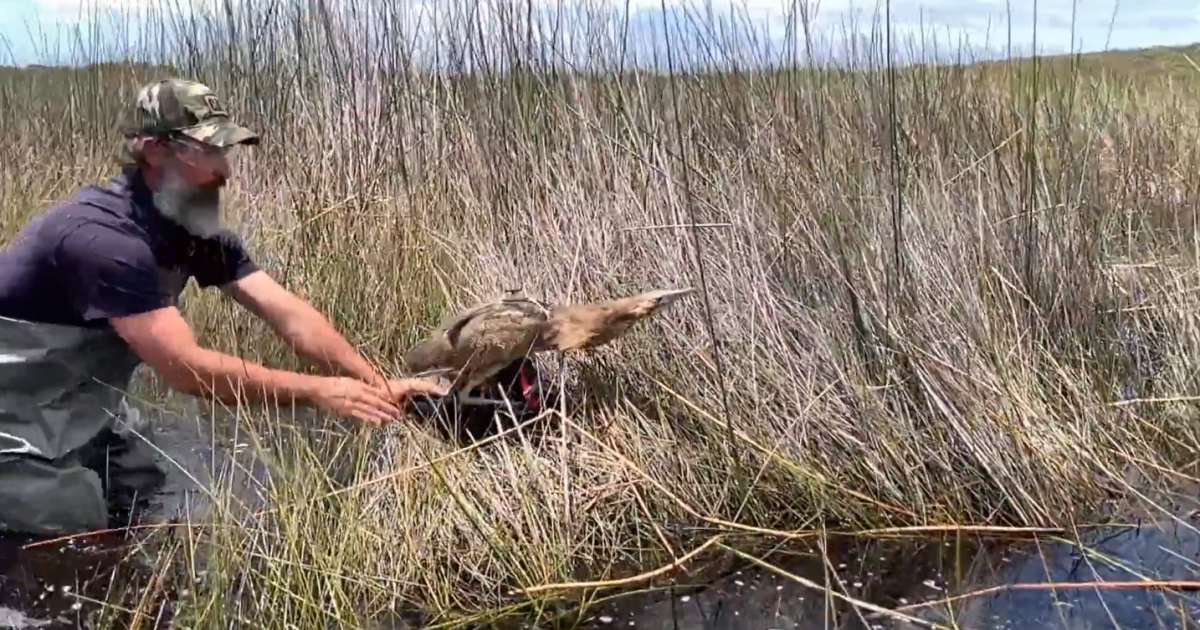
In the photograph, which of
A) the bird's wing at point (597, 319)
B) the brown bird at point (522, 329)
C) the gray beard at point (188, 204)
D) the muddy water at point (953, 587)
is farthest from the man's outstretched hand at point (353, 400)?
the muddy water at point (953, 587)

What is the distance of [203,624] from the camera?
2.25m

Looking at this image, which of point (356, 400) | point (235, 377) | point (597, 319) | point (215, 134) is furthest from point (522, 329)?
point (215, 134)

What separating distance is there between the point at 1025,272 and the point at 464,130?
226 cm

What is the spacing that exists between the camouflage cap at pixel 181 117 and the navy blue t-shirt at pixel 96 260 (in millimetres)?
162

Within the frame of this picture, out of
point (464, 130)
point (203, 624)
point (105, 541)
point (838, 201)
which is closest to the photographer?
point (203, 624)

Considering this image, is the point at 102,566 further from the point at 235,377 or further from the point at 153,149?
the point at 153,149

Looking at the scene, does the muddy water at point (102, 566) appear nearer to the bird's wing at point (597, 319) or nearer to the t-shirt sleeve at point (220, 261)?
the t-shirt sleeve at point (220, 261)

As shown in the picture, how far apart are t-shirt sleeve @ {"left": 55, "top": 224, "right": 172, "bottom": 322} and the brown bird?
0.76 meters

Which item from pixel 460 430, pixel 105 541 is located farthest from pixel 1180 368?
pixel 105 541

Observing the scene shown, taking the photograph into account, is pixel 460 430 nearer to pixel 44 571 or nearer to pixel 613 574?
pixel 613 574

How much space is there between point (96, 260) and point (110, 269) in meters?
0.04

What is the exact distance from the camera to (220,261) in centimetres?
317

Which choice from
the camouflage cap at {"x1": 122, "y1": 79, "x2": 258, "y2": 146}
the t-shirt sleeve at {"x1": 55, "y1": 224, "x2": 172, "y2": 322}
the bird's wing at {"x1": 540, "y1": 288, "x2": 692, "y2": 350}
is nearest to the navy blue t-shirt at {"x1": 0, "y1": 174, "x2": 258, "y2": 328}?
the t-shirt sleeve at {"x1": 55, "y1": 224, "x2": 172, "y2": 322}

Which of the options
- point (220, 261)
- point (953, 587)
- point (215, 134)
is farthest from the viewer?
point (220, 261)
